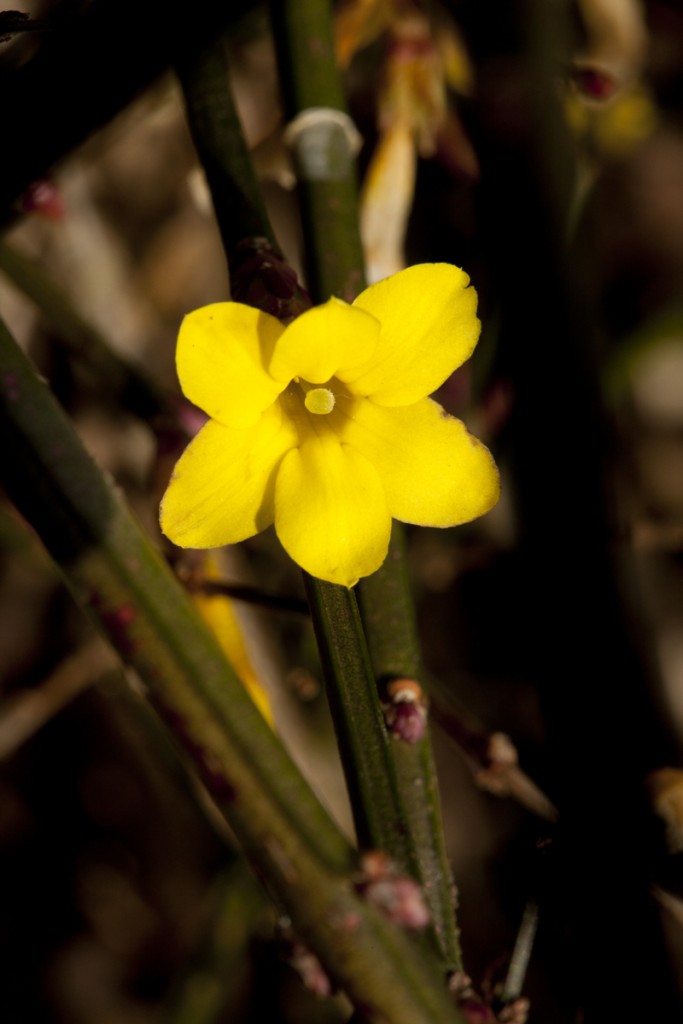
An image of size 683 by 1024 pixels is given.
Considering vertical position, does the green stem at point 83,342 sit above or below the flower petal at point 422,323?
above

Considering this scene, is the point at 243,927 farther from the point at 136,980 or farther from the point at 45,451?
the point at 45,451

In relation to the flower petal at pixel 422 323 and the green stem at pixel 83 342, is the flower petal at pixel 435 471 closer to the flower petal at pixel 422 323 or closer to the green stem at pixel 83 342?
the flower petal at pixel 422 323

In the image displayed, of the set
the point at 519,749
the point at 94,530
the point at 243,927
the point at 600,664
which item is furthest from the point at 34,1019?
the point at 94,530

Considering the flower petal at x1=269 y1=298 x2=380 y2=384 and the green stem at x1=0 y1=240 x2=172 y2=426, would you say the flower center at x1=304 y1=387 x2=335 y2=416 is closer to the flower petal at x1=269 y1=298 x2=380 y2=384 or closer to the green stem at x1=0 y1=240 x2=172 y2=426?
the flower petal at x1=269 y1=298 x2=380 y2=384

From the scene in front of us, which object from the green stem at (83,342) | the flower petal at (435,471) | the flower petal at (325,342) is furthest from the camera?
the green stem at (83,342)

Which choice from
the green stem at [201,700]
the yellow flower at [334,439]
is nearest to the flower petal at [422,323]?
the yellow flower at [334,439]

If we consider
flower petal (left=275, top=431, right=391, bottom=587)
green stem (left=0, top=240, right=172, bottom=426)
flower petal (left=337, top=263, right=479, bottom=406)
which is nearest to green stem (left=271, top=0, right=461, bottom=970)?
flower petal (left=275, top=431, right=391, bottom=587)
